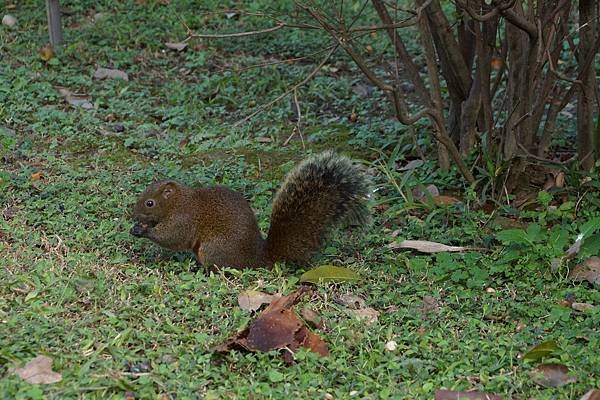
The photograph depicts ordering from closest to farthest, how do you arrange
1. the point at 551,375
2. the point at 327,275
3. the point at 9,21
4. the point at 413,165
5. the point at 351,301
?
the point at 551,375 → the point at 351,301 → the point at 327,275 → the point at 413,165 → the point at 9,21

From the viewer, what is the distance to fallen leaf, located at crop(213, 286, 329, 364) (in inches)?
178

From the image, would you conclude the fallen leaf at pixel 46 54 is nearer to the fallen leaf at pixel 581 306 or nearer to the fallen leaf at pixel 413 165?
the fallen leaf at pixel 413 165

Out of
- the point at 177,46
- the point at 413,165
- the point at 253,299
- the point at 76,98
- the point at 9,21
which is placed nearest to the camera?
the point at 253,299

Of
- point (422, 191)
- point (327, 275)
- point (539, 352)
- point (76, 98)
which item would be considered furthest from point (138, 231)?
point (76, 98)

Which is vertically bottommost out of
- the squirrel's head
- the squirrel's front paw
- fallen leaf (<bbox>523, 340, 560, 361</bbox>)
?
fallen leaf (<bbox>523, 340, 560, 361</bbox>)

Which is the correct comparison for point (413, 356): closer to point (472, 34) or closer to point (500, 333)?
point (500, 333)

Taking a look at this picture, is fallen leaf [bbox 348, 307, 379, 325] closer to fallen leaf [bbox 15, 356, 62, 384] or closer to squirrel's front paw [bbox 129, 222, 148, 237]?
squirrel's front paw [bbox 129, 222, 148, 237]

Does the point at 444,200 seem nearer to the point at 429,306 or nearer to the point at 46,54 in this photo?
the point at 429,306

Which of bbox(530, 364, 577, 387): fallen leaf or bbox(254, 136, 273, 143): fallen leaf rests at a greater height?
bbox(530, 364, 577, 387): fallen leaf

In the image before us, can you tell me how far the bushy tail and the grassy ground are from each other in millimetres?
179

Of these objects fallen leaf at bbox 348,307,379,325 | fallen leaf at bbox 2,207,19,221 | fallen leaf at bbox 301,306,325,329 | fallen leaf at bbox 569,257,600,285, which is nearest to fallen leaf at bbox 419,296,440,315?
fallen leaf at bbox 348,307,379,325

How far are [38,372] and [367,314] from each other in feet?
5.67

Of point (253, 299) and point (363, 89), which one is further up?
point (253, 299)

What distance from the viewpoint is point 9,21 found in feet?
31.4
